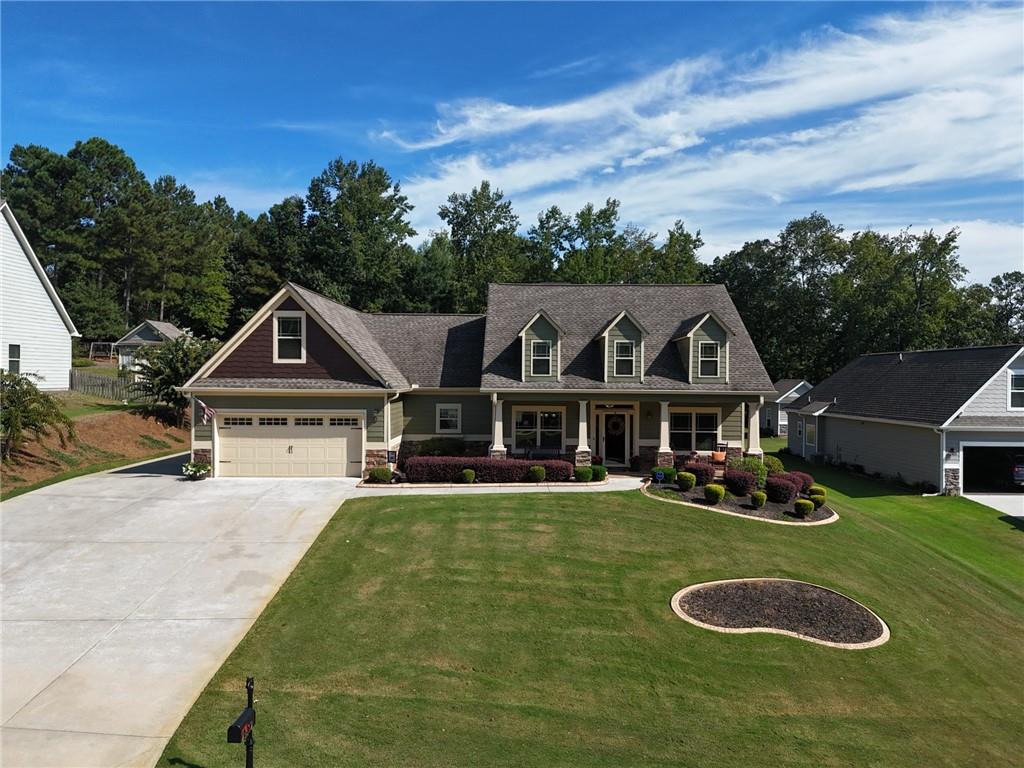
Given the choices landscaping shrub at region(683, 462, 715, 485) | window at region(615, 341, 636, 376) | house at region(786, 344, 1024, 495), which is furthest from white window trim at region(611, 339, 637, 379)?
house at region(786, 344, 1024, 495)

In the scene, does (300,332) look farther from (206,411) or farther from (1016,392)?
(1016,392)

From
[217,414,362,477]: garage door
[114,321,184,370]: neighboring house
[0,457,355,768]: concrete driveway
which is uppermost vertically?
[114,321,184,370]: neighboring house

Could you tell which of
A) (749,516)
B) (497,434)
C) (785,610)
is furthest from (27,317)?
(785,610)

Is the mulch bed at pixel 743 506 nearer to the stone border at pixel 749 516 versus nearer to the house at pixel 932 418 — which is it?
the stone border at pixel 749 516

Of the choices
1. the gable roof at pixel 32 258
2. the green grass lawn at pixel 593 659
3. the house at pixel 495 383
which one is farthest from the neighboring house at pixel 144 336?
the green grass lawn at pixel 593 659

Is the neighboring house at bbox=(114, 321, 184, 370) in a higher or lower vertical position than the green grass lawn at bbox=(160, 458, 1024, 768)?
higher

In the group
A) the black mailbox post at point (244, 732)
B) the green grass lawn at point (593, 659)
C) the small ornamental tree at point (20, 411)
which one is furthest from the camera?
the small ornamental tree at point (20, 411)

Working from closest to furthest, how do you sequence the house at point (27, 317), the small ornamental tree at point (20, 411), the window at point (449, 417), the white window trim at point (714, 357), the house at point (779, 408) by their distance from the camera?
1. the small ornamental tree at point (20, 411)
2. the white window trim at point (714, 357)
3. the window at point (449, 417)
4. the house at point (27, 317)
5. the house at point (779, 408)

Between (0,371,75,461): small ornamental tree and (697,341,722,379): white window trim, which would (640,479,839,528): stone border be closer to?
(697,341,722,379): white window trim
